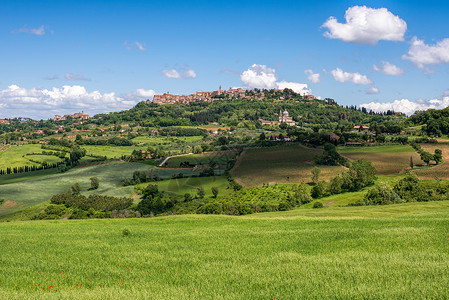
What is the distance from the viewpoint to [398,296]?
991 cm

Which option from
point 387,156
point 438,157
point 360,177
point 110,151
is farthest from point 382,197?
point 110,151

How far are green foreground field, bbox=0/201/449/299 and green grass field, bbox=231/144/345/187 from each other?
72493mm

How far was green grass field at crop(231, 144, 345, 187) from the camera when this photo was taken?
93625mm

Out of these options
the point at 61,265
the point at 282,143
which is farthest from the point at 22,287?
Answer: the point at 282,143

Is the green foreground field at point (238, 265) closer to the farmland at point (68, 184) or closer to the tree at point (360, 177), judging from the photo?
the tree at point (360, 177)

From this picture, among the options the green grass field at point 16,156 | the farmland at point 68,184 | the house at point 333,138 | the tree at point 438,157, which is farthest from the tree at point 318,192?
the green grass field at point 16,156

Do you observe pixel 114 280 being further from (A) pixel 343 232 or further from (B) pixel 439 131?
(B) pixel 439 131

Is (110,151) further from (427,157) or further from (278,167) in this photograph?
(427,157)

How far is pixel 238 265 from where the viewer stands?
45.1 feet

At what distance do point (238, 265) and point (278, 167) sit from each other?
91.7m

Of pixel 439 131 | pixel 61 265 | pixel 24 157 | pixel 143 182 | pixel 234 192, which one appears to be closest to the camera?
pixel 61 265

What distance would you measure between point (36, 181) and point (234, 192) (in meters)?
74.9

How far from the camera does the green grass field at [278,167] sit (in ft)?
307

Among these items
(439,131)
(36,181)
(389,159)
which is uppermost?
(439,131)
